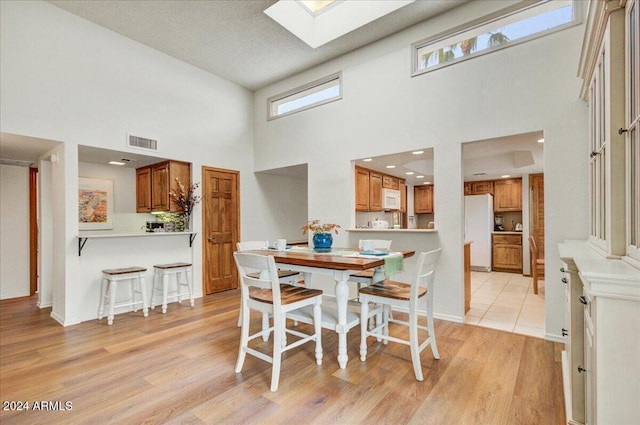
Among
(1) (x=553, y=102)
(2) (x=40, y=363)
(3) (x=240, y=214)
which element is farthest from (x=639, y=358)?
(3) (x=240, y=214)

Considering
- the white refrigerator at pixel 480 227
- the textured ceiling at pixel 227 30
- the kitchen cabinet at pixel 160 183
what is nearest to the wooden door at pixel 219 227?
the kitchen cabinet at pixel 160 183

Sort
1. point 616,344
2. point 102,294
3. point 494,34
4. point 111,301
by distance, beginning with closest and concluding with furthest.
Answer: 1. point 616,344
2. point 494,34
3. point 111,301
4. point 102,294

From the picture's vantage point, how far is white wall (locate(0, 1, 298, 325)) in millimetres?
3336

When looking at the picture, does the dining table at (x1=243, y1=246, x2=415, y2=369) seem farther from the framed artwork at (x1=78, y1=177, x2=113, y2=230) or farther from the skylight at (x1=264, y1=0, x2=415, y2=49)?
the framed artwork at (x1=78, y1=177, x2=113, y2=230)

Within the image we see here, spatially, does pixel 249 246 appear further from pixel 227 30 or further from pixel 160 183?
pixel 227 30

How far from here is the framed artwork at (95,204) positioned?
15.3 ft

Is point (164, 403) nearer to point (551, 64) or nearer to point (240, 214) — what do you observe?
point (240, 214)

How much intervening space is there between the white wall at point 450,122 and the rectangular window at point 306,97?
0.36ft

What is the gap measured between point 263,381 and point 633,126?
2554 millimetres

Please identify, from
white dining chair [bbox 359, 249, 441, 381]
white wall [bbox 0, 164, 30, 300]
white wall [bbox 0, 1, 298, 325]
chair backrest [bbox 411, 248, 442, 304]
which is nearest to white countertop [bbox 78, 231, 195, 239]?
white wall [bbox 0, 1, 298, 325]

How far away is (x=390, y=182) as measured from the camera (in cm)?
588

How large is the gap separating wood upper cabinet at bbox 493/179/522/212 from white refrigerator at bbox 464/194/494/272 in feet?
1.12

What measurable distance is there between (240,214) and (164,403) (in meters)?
3.77

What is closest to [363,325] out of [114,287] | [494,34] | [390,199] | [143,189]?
[114,287]
